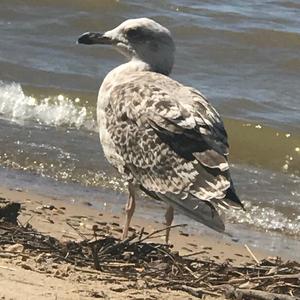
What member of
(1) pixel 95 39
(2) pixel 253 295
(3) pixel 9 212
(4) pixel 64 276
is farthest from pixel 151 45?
(2) pixel 253 295

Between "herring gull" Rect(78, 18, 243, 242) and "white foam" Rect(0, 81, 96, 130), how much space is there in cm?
400

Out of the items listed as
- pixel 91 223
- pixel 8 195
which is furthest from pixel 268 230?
pixel 8 195

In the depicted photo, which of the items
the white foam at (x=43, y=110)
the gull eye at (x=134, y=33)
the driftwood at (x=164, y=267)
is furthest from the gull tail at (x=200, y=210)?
the white foam at (x=43, y=110)

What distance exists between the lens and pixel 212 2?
1627 cm

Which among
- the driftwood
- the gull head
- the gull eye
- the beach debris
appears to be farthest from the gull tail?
the gull eye

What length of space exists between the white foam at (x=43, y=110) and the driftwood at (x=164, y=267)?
488 centimetres

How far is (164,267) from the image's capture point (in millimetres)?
5219

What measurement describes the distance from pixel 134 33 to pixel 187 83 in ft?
17.8

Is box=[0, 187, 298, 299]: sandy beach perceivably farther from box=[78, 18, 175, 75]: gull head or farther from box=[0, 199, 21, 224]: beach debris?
box=[78, 18, 175, 75]: gull head

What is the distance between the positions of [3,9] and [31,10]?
1.49 feet

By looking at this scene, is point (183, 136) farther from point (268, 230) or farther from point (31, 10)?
point (31, 10)

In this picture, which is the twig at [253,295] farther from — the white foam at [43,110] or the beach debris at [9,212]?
the white foam at [43,110]

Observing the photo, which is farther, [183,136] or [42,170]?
[42,170]

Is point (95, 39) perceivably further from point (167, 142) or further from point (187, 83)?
point (187, 83)
